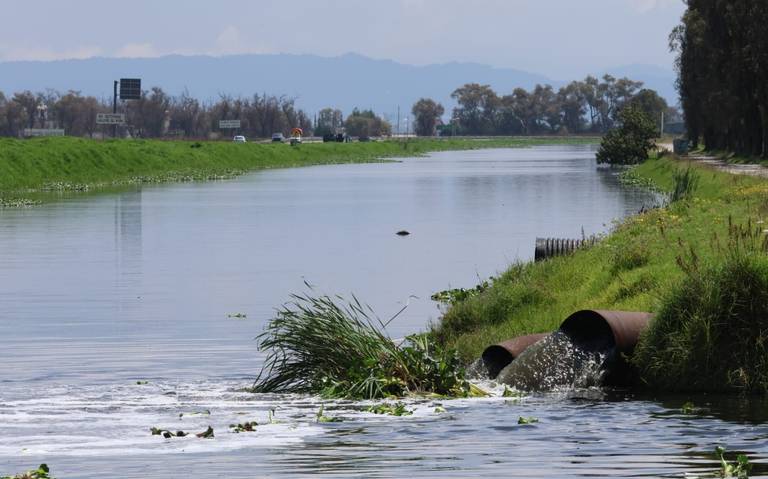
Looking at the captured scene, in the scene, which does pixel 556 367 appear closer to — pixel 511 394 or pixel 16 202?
pixel 511 394

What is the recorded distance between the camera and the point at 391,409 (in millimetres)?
18391

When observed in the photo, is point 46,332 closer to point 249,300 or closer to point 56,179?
point 249,300

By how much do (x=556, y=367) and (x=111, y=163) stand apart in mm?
89911

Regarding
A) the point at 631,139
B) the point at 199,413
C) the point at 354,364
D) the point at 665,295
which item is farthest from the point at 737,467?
the point at 631,139

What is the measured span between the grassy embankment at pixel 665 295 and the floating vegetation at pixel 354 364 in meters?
2.74

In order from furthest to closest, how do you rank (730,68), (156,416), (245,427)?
(730,68) < (156,416) < (245,427)

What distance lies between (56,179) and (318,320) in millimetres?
75975

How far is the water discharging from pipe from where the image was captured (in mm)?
20172

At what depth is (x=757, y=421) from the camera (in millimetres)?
17422

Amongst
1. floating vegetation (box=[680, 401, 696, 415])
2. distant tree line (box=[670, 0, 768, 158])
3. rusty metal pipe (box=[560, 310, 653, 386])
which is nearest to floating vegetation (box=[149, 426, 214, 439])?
floating vegetation (box=[680, 401, 696, 415])

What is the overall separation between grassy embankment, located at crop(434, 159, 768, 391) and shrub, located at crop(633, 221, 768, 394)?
1cm

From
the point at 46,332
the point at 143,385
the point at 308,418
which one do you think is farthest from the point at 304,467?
the point at 46,332

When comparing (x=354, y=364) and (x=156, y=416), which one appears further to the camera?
(x=354, y=364)

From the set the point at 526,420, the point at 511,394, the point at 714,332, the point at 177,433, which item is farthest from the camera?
the point at 511,394
